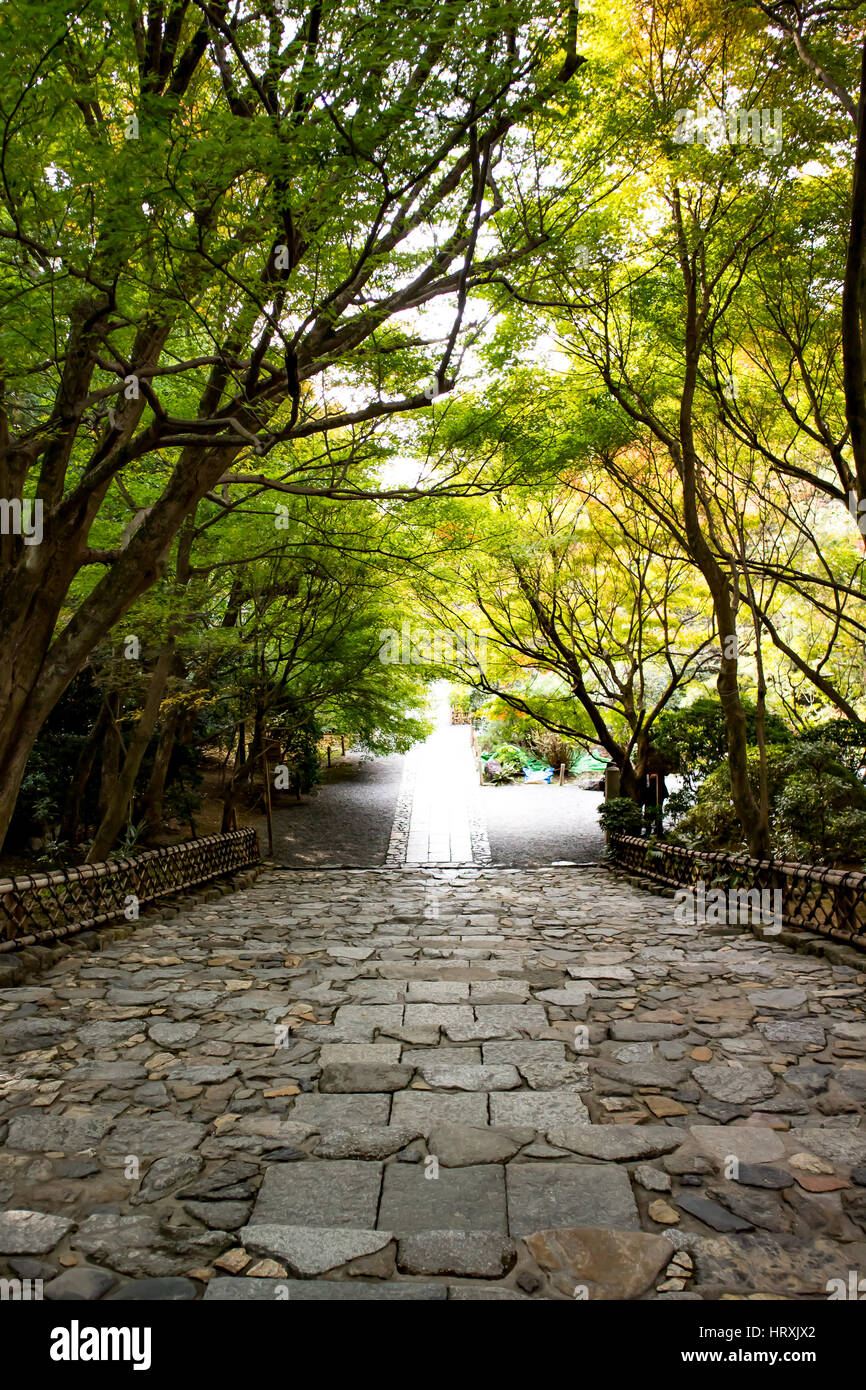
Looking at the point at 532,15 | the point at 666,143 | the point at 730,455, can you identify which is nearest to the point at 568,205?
Answer: the point at 666,143

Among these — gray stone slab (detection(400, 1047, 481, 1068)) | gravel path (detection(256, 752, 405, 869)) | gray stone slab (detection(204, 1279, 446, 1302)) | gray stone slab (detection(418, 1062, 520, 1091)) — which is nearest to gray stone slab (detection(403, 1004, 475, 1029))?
gray stone slab (detection(400, 1047, 481, 1068))

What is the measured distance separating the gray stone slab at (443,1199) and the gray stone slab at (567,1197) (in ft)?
0.17

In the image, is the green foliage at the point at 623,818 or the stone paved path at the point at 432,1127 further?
the green foliage at the point at 623,818

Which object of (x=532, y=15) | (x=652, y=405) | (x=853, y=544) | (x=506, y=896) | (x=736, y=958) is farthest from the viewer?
(x=853, y=544)

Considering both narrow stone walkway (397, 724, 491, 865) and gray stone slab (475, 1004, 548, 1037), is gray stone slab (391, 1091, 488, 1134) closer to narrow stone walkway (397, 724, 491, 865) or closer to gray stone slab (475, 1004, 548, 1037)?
gray stone slab (475, 1004, 548, 1037)

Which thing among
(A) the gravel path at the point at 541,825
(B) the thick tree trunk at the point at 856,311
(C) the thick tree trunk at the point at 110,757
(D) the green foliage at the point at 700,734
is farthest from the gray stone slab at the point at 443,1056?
(D) the green foliage at the point at 700,734

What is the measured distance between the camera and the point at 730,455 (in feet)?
32.9

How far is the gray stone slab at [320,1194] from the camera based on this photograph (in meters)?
2.47

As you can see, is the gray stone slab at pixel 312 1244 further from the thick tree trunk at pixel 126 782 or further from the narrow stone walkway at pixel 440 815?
the narrow stone walkway at pixel 440 815

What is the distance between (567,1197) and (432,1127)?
64cm

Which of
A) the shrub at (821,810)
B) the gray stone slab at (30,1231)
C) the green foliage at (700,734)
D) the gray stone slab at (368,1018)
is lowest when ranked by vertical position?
the gray stone slab at (368,1018)

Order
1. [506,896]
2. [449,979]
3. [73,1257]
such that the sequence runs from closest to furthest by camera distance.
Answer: [73,1257], [449,979], [506,896]
